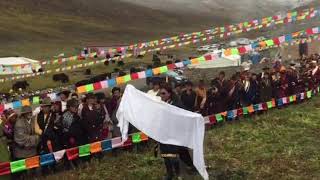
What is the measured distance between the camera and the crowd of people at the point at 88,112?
11680 mm

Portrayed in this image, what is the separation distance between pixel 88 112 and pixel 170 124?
326 cm

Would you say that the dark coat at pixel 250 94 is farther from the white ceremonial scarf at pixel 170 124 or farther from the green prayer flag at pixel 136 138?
the white ceremonial scarf at pixel 170 124

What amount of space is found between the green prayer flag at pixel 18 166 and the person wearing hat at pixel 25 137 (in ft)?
0.51

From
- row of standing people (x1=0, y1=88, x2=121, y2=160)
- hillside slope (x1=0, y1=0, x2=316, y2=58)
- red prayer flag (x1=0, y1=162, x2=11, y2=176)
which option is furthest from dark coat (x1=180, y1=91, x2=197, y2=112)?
hillside slope (x1=0, y1=0, x2=316, y2=58)

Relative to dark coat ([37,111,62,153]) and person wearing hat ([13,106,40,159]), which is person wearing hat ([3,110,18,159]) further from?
dark coat ([37,111,62,153])

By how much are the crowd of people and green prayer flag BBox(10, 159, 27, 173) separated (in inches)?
7.0

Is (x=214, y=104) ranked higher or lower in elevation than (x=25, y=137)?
lower

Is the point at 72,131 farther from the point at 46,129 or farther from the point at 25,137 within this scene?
the point at 25,137

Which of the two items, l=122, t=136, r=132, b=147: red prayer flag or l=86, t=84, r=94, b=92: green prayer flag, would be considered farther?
l=86, t=84, r=94, b=92: green prayer flag

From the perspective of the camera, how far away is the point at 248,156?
43.4 feet

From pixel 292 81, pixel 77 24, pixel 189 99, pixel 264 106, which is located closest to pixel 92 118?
pixel 189 99

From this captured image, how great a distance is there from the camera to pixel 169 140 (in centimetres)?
1046

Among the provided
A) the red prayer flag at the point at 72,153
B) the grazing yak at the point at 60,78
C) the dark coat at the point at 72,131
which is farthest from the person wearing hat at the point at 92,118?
the grazing yak at the point at 60,78

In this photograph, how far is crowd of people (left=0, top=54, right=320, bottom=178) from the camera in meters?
11.7
